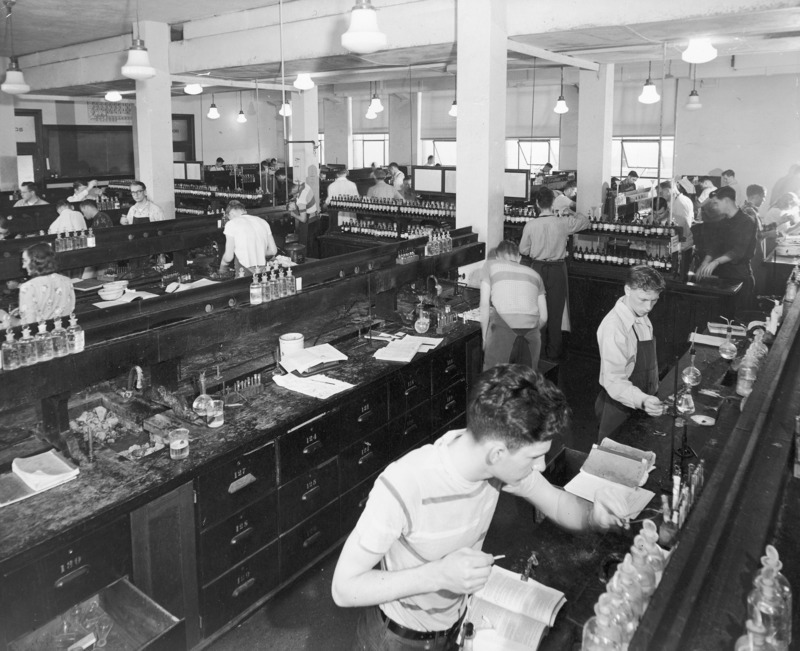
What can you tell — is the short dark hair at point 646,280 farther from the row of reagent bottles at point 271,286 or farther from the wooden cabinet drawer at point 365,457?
the row of reagent bottles at point 271,286

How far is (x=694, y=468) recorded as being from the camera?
2982 mm

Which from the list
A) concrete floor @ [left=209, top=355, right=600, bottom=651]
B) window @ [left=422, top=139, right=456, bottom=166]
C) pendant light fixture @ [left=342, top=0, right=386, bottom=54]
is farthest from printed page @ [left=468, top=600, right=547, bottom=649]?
window @ [left=422, top=139, right=456, bottom=166]

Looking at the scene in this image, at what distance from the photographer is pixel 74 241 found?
748 centimetres

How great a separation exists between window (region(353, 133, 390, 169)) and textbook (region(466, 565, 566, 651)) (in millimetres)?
19586

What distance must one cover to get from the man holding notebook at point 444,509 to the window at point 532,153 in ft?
56.1

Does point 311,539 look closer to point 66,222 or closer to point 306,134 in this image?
point 66,222

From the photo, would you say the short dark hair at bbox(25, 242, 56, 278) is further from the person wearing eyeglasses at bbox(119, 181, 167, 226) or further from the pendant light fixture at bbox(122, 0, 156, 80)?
the person wearing eyeglasses at bbox(119, 181, 167, 226)

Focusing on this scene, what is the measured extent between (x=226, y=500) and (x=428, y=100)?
57.5 feet

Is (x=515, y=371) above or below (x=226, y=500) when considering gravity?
above

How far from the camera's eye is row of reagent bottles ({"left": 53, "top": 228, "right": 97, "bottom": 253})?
7416 mm

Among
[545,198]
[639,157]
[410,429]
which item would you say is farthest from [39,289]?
[639,157]

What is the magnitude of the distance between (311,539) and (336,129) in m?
18.5

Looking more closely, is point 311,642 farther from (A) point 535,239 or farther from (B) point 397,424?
(A) point 535,239

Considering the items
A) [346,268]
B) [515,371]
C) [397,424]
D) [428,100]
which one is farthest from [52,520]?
[428,100]
